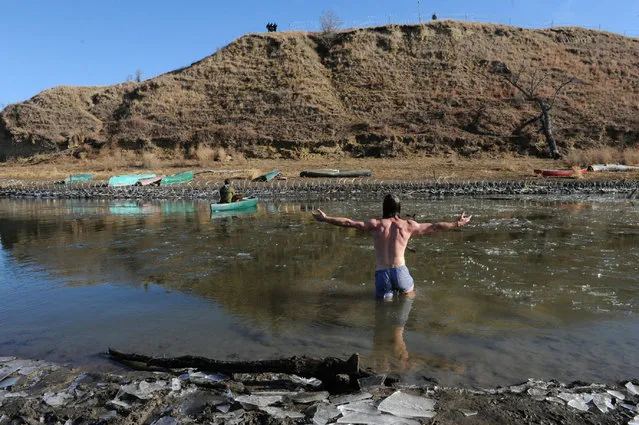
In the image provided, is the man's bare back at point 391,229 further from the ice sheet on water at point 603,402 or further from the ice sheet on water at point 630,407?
the ice sheet on water at point 630,407

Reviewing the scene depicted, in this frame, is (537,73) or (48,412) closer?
(48,412)

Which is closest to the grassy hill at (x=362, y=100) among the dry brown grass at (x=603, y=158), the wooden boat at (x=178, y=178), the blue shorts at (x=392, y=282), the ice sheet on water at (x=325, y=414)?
the dry brown grass at (x=603, y=158)

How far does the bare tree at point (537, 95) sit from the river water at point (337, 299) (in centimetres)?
2437

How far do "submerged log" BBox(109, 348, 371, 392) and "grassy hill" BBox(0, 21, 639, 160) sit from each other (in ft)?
116

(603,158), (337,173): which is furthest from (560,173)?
(337,173)

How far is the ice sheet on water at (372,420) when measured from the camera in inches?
141

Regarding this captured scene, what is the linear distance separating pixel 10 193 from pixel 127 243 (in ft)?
76.4

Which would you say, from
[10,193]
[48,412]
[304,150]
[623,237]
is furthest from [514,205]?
[10,193]

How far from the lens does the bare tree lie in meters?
36.8

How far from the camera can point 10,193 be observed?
31125 millimetres

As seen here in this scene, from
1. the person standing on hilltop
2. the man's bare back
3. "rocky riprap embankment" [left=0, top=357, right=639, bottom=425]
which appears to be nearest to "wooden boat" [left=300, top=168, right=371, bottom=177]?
the person standing on hilltop

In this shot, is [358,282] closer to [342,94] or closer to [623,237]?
[623,237]

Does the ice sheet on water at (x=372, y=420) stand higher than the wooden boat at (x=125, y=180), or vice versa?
the wooden boat at (x=125, y=180)

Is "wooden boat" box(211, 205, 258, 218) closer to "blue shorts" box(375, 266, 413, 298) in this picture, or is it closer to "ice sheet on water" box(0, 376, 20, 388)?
"blue shorts" box(375, 266, 413, 298)
